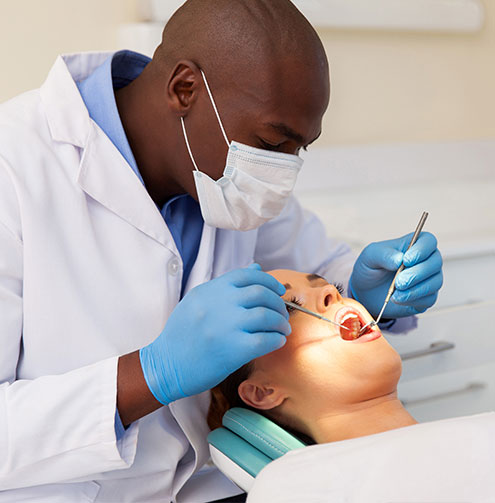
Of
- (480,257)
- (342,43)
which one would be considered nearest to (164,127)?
(480,257)

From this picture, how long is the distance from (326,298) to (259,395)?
0.79 ft

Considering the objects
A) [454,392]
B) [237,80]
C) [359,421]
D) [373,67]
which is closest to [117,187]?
[237,80]

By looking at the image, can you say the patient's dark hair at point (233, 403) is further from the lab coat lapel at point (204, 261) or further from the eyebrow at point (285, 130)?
the eyebrow at point (285, 130)

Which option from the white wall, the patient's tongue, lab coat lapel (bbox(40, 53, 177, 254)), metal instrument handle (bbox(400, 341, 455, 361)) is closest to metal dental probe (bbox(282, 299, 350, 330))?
the patient's tongue

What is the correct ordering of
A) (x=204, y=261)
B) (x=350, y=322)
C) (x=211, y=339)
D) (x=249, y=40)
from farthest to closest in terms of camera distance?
(x=204, y=261), (x=350, y=322), (x=249, y=40), (x=211, y=339)

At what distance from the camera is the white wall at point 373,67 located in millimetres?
2012

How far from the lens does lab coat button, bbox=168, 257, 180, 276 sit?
138cm

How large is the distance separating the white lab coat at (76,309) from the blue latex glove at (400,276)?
1.26 ft

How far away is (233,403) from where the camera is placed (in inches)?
56.7

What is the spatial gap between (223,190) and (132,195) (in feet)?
0.60

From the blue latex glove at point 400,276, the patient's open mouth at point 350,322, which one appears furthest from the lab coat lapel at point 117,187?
the blue latex glove at point 400,276

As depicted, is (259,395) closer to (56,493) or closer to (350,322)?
(350,322)

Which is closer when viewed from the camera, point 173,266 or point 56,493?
point 56,493

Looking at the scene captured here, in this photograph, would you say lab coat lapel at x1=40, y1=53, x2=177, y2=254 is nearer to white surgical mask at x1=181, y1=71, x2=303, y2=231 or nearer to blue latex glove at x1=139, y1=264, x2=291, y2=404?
white surgical mask at x1=181, y1=71, x2=303, y2=231
